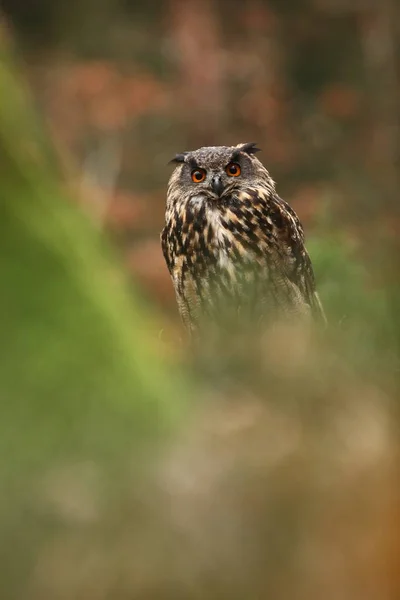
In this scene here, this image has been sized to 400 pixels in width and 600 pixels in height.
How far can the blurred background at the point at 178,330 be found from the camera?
311mm

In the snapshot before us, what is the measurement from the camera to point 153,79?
97 cm

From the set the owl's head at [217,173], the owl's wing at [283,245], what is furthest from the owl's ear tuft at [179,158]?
the owl's wing at [283,245]

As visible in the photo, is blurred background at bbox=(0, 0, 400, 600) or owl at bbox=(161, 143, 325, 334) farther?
owl at bbox=(161, 143, 325, 334)

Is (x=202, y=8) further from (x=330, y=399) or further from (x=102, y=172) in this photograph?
(x=330, y=399)

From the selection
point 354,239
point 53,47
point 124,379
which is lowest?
point 124,379

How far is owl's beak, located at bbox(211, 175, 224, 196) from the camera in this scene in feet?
3.06

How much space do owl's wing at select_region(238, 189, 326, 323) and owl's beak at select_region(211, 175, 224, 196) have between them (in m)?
0.04

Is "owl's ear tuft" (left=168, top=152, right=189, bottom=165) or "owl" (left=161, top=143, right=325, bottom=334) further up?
"owl's ear tuft" (left=168, top=152, right=189, bottom=165)

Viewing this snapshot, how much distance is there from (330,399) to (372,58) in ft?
2.46

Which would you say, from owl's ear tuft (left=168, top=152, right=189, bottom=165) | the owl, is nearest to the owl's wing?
the owl

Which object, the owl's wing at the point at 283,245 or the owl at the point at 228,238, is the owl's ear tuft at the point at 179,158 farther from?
the owl's wing at the point at 283,245

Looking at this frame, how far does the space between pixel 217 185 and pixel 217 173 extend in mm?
18

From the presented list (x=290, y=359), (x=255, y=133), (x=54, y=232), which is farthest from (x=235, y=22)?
(x=54, y=232)

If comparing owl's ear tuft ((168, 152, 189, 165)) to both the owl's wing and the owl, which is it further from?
the owl's wing
